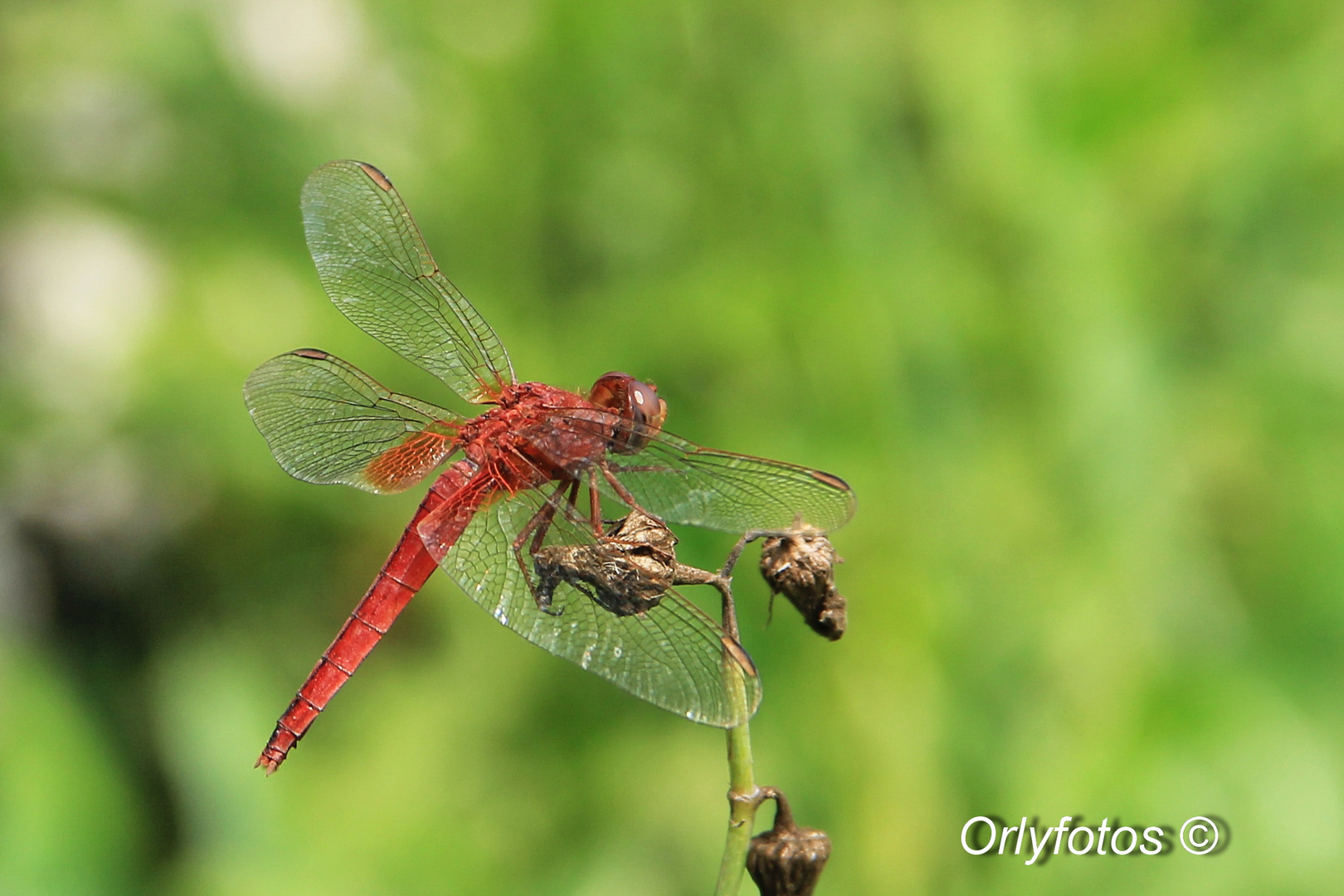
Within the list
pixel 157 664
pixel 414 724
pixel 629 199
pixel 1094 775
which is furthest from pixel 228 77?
pixel 1094 775

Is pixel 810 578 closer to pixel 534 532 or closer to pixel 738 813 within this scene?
pixel 738 813

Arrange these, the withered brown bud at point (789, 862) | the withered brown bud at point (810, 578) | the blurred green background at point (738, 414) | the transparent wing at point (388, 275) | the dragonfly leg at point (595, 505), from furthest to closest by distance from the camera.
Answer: the blurred green background at point (738, 414) → the transparent wing at point (388, 275) → the dragonfly leg at point (595, 505) → the withered brown bud at point (810, 578) → the withered brown bud at point (789, 862)

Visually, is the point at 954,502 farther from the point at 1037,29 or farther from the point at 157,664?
the point at 157,664

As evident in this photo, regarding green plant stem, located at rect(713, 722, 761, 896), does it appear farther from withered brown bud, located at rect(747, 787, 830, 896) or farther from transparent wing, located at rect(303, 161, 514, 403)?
transparent wing, located at rect(303, 161, 514, 403)

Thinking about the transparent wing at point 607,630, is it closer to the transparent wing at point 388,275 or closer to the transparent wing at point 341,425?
the transparent wing at point 341,425

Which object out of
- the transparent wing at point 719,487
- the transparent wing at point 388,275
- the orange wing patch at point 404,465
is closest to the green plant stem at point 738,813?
the transparent wing at point 719,487

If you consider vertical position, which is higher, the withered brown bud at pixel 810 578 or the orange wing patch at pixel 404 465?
the orange wing patch at pixel 404 465

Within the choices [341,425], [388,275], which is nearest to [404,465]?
[341,425]

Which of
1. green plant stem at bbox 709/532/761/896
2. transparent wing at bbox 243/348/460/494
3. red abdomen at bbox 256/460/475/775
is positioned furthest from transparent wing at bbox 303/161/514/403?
green plant stem at bbox 709/532/761/896
